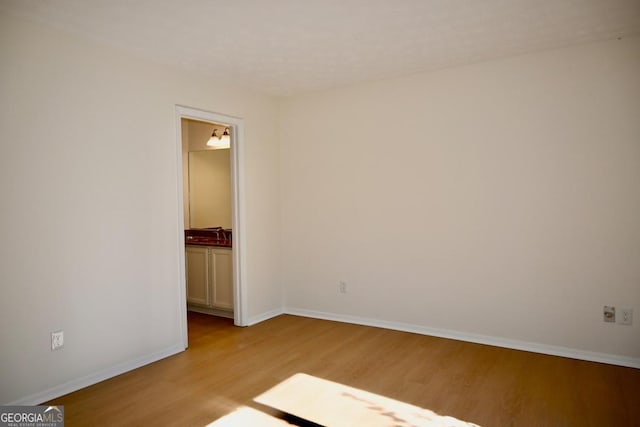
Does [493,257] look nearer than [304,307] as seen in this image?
Yes

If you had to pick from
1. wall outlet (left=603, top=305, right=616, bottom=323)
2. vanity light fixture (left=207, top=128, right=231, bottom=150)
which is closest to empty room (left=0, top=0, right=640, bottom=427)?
wall outlet (left=603, top=305, right=616, bottom=323)

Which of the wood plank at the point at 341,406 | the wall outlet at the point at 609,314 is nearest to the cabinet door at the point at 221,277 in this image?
the wood plank at the point at 341,406

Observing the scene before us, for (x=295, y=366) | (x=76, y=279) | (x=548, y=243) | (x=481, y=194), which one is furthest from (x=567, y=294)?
(x=76, y=279)

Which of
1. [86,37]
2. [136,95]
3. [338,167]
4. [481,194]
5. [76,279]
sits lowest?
[76,279]

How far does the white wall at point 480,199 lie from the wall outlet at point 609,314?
42 mm

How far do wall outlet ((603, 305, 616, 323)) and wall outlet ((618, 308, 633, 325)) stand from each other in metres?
0.04

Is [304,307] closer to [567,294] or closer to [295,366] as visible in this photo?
[295,366]

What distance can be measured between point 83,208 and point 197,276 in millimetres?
2139

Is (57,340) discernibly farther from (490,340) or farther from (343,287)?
(490,340)

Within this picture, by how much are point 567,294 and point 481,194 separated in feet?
3.45

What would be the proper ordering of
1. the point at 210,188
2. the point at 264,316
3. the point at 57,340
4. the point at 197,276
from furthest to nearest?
1. the point at 210,188
2. the point at 197,276
3. the point at 264,316
4. the point at 57,340

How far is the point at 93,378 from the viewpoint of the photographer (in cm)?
307

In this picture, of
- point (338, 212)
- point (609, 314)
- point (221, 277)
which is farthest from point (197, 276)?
point (609, 314)

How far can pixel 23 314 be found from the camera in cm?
269
